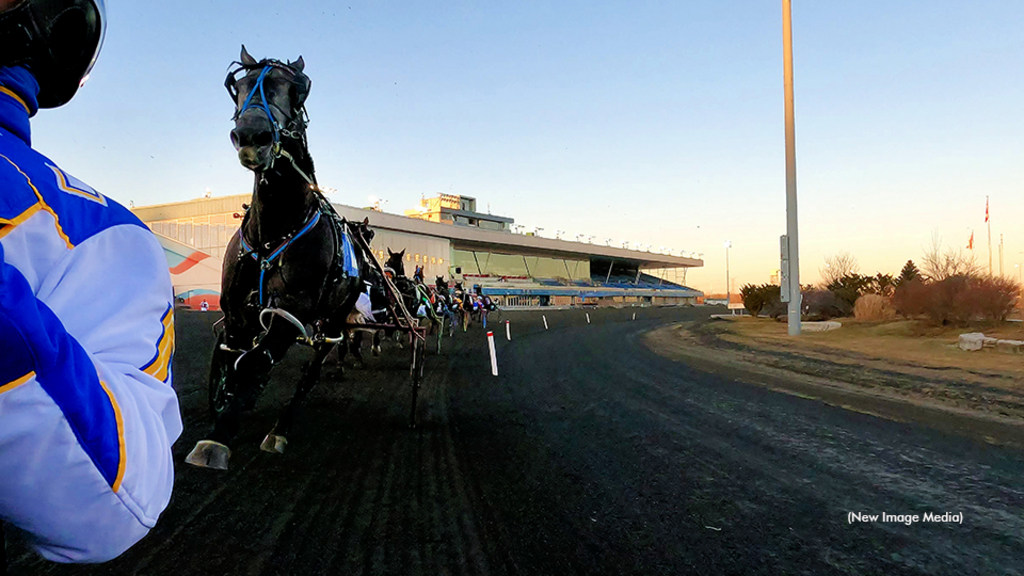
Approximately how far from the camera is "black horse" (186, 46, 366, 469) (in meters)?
3.93

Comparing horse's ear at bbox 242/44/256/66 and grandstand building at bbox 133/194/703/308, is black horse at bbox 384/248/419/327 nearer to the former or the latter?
horse's ear at bbox 242/44/256/66

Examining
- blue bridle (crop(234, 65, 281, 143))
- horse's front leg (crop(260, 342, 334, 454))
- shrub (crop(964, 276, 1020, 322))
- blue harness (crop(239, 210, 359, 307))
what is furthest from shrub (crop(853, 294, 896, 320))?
blue bridle (crop(234, 65, 281, 143))

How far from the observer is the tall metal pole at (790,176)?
18.7m

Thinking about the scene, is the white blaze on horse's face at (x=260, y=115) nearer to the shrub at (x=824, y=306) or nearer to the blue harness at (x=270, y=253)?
the blue harness at (x=270, y=253)

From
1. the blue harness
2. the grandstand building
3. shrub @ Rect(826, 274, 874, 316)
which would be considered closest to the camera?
the blue harness

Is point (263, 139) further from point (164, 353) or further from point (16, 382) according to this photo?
point (16, 382)

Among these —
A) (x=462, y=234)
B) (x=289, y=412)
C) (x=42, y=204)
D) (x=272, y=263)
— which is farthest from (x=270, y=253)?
(x=462, y=234)

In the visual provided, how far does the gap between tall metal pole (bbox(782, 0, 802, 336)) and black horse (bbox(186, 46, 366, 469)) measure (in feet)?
58.5

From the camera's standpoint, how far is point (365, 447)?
16.0ft

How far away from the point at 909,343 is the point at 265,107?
17.0 m

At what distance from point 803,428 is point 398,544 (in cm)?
486

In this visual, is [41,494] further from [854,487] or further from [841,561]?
[854,487]

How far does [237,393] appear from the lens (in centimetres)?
401

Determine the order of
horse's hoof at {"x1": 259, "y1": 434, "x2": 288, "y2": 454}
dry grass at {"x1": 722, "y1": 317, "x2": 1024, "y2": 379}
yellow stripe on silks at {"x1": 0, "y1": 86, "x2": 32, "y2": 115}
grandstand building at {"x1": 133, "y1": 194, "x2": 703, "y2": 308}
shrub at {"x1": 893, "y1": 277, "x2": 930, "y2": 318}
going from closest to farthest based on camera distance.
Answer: yellow stripe on silks at {"x1": 0, "y1": 86, "x2": 32, "y2": 115}
horse's hoof at {"x1": 259, "y1": 434, "x2": 288, "y2": 454}
dry grass at {"x1": 722, "y1": 317, "x2": 1024, "y2": 379}
shrub at {"x1": 893, "y1": 277, "x2": 930, "y2": 318}
grandstand building at {"x1": 133, "y1": 194, "x2": 703, "y2": 308}
